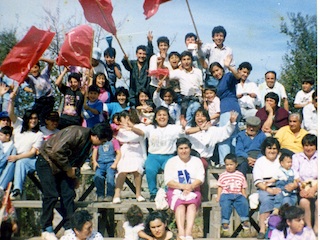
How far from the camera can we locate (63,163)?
6.29 metres

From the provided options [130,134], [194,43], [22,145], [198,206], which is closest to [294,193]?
[198,206]

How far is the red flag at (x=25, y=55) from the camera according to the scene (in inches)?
293

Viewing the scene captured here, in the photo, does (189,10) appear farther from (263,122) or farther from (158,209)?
(158,209)

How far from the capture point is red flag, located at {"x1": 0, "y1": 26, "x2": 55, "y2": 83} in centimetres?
743

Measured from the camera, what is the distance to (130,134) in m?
7.35

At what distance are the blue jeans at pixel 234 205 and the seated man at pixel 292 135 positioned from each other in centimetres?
88

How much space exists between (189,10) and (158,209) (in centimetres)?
247

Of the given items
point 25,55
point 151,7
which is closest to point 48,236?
point 25,55

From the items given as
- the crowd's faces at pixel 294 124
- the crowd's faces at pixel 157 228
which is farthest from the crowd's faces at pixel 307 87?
the crowd's faces at pixel 157 228

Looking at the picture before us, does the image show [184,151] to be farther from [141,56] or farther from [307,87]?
[307,87]

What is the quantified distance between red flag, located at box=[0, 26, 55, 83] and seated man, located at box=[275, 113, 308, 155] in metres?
2.87

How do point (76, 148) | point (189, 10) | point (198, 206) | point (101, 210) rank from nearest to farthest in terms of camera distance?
point (76, 148), point (198, 206), point (101, 210), point (189, 10)

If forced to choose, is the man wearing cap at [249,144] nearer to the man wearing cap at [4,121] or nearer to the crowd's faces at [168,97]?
the crowd's faces at [168,97]

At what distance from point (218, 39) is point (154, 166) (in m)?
1.93
